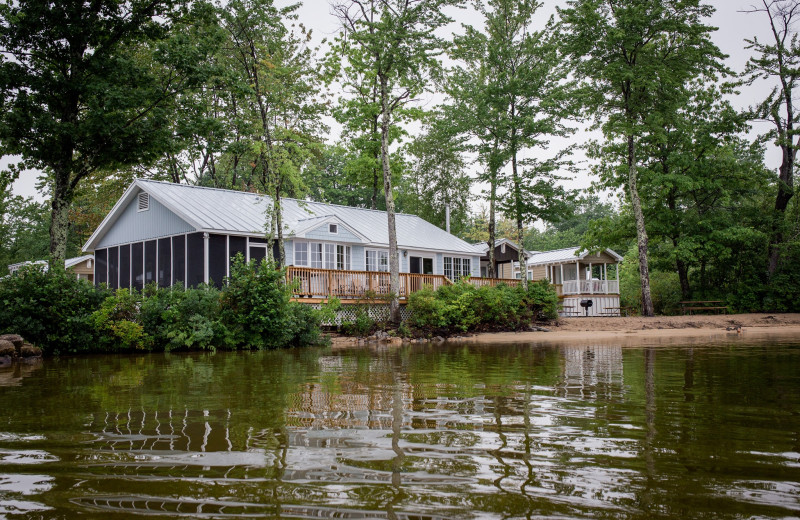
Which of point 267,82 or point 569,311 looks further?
point 569,311

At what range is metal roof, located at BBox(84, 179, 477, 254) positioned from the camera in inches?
915

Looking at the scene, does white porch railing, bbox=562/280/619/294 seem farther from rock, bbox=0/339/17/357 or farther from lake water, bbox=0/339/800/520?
rock, bbox=0/339/17/357

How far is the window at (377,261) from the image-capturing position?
28578 mm

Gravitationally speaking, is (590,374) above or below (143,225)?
below

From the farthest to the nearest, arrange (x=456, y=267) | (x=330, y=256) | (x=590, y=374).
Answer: (x=456, y=267) → (x=330, y=256) → (x=590, y=374)

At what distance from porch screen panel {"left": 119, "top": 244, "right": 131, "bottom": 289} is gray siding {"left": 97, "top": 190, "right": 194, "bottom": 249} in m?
0.35

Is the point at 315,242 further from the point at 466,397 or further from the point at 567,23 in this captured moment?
the point at 466,397

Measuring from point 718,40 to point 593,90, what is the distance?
5.82 meters

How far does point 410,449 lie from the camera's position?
346 cm

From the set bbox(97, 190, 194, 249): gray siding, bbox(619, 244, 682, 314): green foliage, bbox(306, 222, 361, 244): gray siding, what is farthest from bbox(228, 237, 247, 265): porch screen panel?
bbox(619, 244, 682, 314): green foliage

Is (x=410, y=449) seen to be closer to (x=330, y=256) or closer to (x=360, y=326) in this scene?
(x=360, y=326)

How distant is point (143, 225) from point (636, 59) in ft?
79.8

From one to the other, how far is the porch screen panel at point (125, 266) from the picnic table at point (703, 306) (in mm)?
27930

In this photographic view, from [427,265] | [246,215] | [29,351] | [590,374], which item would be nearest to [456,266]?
[427,265]
